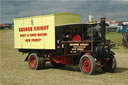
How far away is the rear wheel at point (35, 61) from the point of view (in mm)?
12461

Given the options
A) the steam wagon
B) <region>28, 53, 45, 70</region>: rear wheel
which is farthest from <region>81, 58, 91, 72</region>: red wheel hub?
<region>28, 53, 45, 70</region>: rear wheel

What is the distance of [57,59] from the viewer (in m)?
12.1

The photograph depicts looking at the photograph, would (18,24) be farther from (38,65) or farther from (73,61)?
(73,61)

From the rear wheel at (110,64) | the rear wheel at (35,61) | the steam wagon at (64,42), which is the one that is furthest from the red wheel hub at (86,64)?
the rear wheel at (35,61)

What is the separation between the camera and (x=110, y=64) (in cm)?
1098

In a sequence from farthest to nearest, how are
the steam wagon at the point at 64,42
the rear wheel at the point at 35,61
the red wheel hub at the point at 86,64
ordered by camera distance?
the rear wheel at the point at 35,61 → the steam wagon at the point at 64,42 → the red wheel hub at the point at 86,64

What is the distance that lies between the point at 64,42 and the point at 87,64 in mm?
1743

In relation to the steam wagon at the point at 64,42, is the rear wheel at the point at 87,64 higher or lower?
lower

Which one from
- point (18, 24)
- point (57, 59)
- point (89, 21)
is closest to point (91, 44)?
point (89, 21)

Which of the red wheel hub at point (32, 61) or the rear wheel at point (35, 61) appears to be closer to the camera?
the rear wheel at point (35, 61)

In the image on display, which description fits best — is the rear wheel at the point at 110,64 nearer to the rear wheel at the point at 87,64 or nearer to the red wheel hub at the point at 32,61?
the rear wheel at the point at 87,64

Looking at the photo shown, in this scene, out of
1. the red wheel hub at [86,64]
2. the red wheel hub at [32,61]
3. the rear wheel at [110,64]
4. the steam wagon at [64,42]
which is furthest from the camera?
the red wheel hub at [32,61]

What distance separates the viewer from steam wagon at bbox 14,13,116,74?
10320 mm

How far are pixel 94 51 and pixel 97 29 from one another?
1021 millimetres
